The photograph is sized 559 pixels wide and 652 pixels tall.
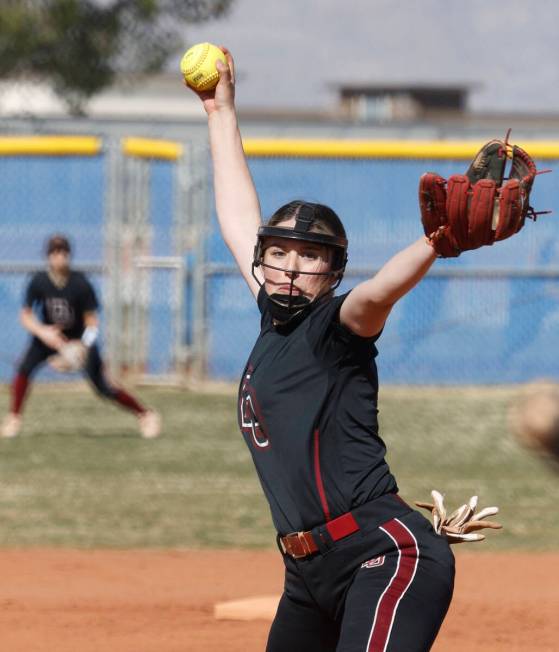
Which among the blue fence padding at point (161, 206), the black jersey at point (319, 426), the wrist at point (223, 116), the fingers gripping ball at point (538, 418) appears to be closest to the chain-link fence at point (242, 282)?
the blue fence padding at point (161, 206)

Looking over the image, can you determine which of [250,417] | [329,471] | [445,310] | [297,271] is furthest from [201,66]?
[445,310]

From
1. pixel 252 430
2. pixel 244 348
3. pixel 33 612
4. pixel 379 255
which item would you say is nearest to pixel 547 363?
pixel 379 255

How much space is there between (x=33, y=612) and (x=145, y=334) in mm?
9794

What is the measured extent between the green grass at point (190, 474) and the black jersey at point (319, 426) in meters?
4.38

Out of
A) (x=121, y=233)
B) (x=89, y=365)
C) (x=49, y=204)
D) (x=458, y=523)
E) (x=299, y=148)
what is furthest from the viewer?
(x=49, y=204)

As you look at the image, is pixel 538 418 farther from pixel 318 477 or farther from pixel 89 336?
pixel 89 336

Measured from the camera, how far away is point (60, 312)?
11.9 m

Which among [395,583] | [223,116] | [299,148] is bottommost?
[395,583]

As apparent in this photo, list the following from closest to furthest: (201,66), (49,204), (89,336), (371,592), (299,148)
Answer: (371,592)
(201,66)
(89,336)
(299,148)
(49,204)

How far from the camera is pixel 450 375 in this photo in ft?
52.7

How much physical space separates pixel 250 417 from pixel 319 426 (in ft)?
0.74

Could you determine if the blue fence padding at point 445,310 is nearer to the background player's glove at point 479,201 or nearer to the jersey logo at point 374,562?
the jersey logo at point 374,562

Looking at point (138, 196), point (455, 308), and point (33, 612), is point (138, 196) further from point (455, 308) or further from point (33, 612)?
point (33, 612)

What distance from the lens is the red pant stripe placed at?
3.37 metres
